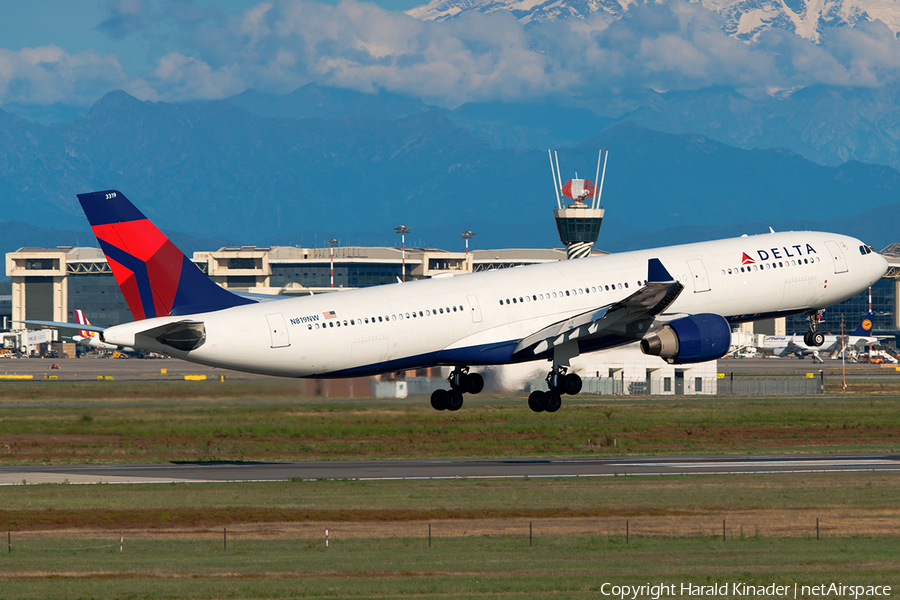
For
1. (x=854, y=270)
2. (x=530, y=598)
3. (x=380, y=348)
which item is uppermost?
(x=854, y=270)

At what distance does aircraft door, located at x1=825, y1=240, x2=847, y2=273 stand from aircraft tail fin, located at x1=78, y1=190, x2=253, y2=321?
29.9 metres

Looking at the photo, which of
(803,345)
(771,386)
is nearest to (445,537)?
(771,386)

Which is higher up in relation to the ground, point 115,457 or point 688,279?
point 688,279

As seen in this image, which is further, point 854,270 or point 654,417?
point 654,417

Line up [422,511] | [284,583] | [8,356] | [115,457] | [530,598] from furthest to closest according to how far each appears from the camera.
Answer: [8,356], [115,457], [422,511], [284,583], [530,598]

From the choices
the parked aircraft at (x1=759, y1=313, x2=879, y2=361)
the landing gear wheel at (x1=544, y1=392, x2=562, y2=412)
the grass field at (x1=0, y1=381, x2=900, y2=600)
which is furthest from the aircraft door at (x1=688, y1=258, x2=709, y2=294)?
the parked aircraft at (x1=759, y1=313, x2=879, y2=361)

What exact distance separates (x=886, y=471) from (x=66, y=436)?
152ft

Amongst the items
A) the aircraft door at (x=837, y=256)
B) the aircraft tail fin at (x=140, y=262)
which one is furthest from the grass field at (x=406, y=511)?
the aircraft door at (x=837, y=256)

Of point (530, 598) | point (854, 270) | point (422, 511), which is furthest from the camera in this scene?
point (854, 270)

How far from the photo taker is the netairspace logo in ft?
94.8

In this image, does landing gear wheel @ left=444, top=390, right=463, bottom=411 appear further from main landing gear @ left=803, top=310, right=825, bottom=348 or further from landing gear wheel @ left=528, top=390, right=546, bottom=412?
main landing gear @ left=803, top=310, right=825, bottom=348

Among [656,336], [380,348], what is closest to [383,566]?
[380,348]

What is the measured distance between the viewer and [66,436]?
70.3 m

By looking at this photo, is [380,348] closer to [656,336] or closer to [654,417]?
[656,336]
